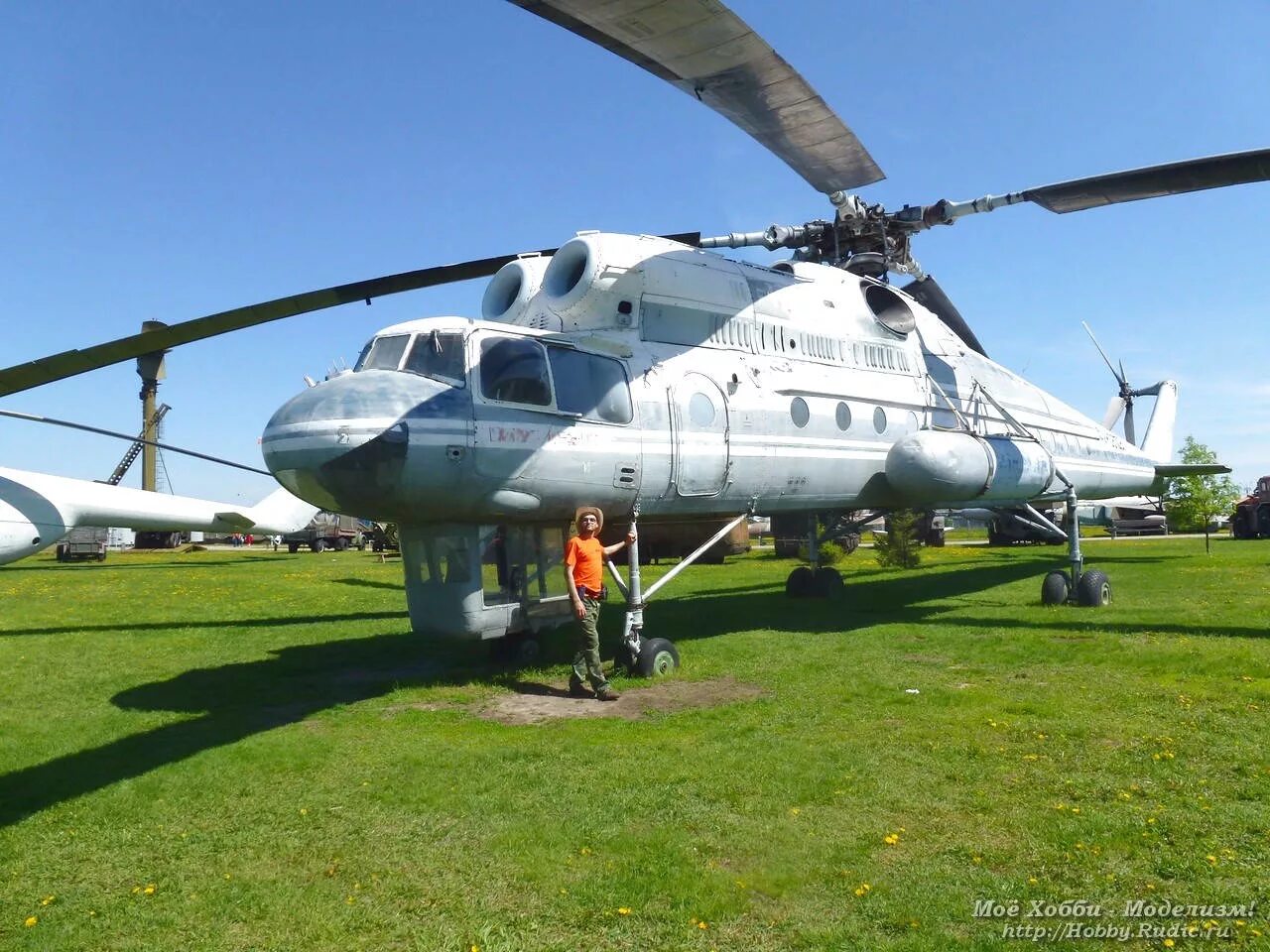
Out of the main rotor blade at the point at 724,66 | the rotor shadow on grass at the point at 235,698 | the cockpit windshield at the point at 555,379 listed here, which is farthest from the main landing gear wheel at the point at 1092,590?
the rotor shadow on grass at the point at 235,698

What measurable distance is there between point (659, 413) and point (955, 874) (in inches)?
234

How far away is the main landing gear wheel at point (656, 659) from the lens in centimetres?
925

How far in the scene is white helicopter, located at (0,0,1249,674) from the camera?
24.0ft

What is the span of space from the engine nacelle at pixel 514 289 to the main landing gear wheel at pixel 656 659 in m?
3.97

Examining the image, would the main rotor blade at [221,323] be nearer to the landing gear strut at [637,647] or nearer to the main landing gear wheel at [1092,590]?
the landing gear strut at [637,647]

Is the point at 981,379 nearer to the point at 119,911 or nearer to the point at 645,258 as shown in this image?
the point at 645,258

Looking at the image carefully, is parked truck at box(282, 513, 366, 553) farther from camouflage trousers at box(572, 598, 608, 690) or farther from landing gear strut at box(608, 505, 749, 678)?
camouflage trousers at box(572, 598, 608, 690)

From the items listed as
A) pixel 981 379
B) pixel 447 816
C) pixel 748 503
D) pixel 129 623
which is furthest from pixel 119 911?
pixel 981 379

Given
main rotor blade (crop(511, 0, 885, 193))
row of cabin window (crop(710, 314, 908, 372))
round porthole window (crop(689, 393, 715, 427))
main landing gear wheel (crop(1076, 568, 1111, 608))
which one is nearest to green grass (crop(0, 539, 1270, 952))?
main landing gear wheel (crop(1076, 568, 1111, 608))

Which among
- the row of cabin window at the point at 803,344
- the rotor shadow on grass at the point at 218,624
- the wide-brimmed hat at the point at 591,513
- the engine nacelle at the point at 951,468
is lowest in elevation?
the rotor shadow on grass at the point at 218,624

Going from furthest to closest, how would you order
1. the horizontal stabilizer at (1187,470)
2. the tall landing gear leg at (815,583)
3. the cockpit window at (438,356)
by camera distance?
the horizontal stabilizer at (1187,470) < the tall landing gear leg at (815,583) < the cockpit window at (438,356)

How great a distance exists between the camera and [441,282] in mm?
10625

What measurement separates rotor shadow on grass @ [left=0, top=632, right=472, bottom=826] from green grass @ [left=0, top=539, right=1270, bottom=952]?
0.05 meters

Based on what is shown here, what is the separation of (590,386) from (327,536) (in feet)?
124
